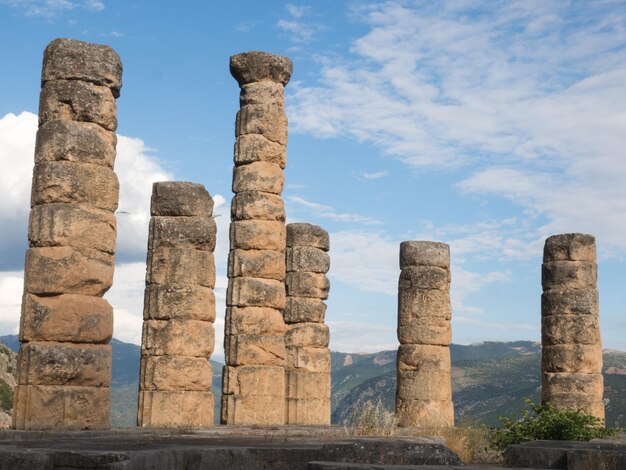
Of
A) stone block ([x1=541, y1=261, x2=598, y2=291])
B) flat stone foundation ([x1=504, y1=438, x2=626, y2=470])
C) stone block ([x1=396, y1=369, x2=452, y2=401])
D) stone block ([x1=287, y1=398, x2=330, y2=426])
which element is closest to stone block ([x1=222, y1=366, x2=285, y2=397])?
stone block ([x1=287, y1=398, x2=330, y2=426])

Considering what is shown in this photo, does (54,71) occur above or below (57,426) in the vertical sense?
above

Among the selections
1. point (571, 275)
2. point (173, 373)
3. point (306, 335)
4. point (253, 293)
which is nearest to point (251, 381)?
point (253, 293)

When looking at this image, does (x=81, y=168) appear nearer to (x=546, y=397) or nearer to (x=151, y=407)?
(x=151, y=407)

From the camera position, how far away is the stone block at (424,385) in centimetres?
2353

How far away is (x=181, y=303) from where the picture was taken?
58.9 feet

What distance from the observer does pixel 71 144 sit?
47.6 feet

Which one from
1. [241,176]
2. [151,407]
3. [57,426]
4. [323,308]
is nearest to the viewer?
[57,426]

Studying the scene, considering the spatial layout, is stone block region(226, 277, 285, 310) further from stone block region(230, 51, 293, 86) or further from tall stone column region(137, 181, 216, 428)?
stone block region(230, 51, 293, 86)

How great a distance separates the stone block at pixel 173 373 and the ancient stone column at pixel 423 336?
721 centimetres

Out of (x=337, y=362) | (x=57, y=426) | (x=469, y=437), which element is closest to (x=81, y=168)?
(x=57, y=426)

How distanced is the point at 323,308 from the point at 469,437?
24.7ft

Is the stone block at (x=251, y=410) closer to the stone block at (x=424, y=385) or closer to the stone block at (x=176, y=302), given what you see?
the stone block at (x=176, y=302)

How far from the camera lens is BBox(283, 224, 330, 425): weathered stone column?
2436 cm

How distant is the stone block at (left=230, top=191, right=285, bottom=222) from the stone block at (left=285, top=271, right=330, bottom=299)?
16.1 ft
